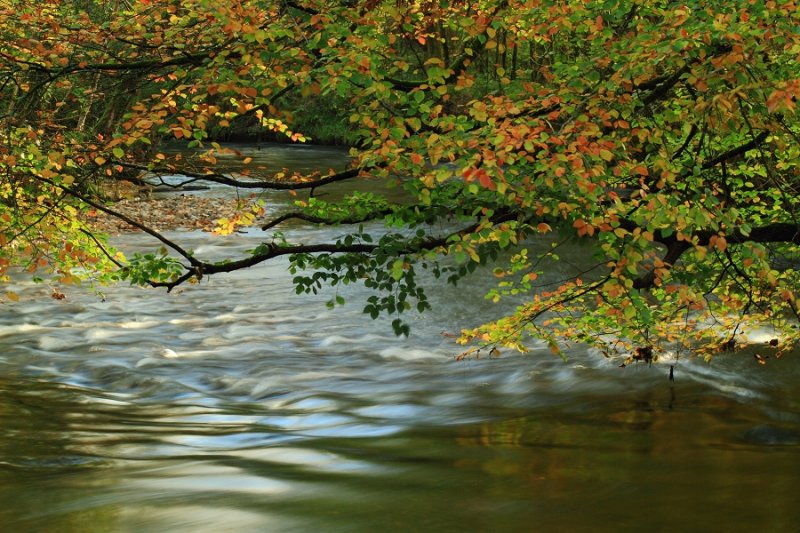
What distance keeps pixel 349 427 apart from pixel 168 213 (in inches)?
690

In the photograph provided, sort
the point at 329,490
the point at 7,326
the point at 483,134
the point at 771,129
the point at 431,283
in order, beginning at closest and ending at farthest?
the point at 483,134
the point at 771,129
the point at 329,490
the point at 7,326
the point at 431,283

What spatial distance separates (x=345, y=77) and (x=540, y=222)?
1666mm

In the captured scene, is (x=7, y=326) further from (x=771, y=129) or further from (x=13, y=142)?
(x=771, y=129)

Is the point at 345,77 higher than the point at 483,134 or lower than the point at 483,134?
higher

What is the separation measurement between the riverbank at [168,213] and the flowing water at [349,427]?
245 inches

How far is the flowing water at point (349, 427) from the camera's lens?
6.07 meters

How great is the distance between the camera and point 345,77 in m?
6.14

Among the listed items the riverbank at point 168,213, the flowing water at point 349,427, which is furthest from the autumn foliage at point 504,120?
the riverbank at point 168,213

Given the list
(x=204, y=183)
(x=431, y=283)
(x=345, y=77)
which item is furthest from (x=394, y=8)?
(x=204, y=183)

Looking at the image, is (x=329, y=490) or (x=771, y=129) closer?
(x=771, y=129)

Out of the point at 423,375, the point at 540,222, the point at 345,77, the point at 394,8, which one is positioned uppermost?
the point at 394,8

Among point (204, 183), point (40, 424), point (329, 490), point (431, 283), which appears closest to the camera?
point (329, 490)

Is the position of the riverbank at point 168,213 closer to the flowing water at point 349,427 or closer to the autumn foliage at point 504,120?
the flowing water at point 349,427

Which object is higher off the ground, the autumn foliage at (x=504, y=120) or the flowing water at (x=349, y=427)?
the autumn foliage at (x=504, y=120)
